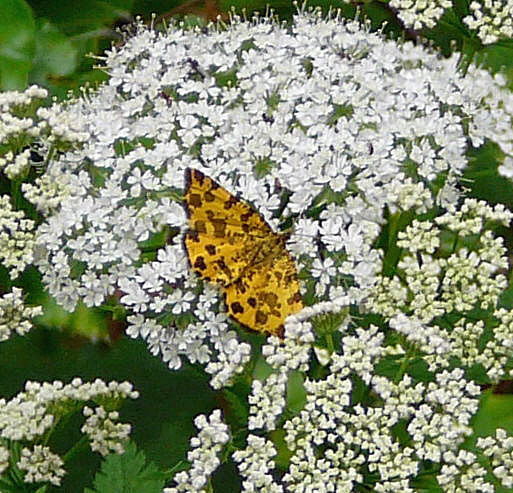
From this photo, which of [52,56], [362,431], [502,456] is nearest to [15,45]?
[52,56]

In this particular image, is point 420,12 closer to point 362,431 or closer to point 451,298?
point 451,298

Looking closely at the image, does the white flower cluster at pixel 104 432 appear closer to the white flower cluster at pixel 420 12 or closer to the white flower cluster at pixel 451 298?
Result: the white flower cluster at pixel 451 298

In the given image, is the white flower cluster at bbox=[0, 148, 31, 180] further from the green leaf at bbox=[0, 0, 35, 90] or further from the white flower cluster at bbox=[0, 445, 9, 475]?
the green leaf at bbox=[0, 0, 35, 90]

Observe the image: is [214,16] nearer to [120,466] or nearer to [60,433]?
[60,433]

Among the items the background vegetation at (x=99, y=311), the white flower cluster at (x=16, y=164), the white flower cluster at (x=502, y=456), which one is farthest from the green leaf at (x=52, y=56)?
the white flower cluster at (x=502, y=456)

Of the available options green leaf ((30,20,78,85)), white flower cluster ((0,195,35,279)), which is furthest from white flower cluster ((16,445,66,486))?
green leaf ((30,20,78,85))

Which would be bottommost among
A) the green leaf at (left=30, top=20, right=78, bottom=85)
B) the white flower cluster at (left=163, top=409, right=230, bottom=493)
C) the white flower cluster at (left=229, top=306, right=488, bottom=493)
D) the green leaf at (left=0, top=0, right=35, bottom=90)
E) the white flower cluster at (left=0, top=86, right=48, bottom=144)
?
the white flower cluster at (left=163, top=409, right=230, bottom=493)
